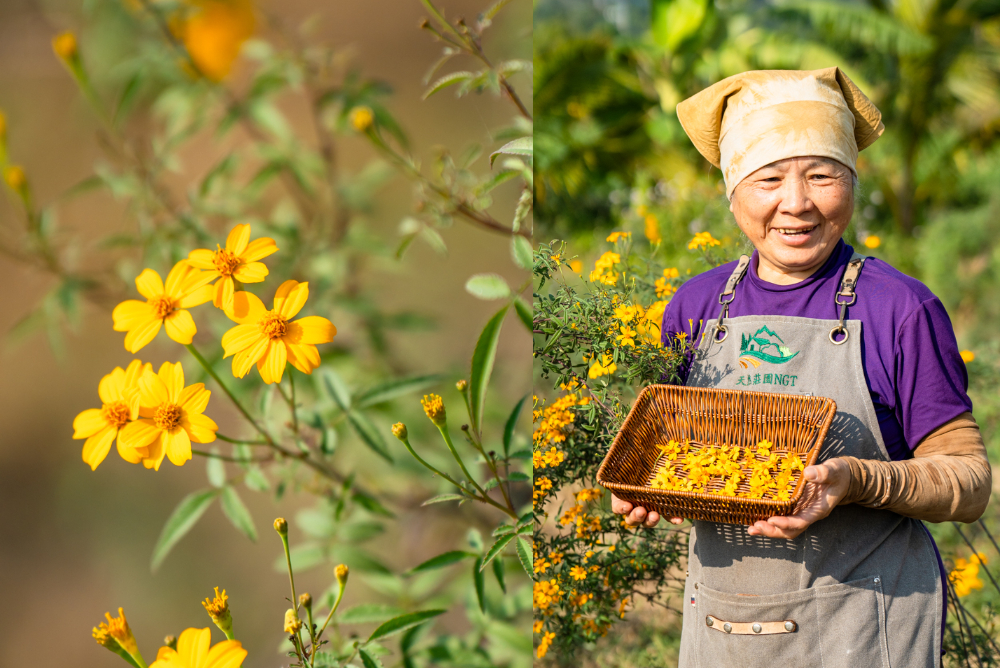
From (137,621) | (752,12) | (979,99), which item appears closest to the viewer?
(137,621)

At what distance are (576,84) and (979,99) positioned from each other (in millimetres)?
3895

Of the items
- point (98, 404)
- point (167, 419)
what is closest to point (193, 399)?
point (167, 419)

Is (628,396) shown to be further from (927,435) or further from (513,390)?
(513,390)

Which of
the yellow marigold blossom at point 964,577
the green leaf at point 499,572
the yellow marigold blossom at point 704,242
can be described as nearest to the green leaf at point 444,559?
the green leaf at point 499,572

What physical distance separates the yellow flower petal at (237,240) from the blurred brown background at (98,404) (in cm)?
65

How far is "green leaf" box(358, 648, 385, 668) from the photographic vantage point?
2.64ft

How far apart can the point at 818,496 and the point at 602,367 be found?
28 cm

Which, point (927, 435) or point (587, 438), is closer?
point (927, 435)

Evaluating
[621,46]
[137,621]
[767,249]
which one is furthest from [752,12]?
[137,621]

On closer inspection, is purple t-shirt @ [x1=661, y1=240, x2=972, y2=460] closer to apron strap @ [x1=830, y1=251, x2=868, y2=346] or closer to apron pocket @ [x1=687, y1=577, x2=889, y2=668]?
apron strap @ [x1=830, y1=251, x2=868, y2=346]

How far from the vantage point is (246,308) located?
0.73 meters

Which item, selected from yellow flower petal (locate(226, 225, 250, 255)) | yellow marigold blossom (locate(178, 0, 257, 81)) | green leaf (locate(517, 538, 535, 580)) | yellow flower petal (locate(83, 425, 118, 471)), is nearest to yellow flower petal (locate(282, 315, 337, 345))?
yellow flower petal (locate(226, 225, 250, 255))

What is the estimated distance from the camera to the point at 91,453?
2.48 feet

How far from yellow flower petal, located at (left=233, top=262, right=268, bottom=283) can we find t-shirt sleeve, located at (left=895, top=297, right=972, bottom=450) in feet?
2.28
